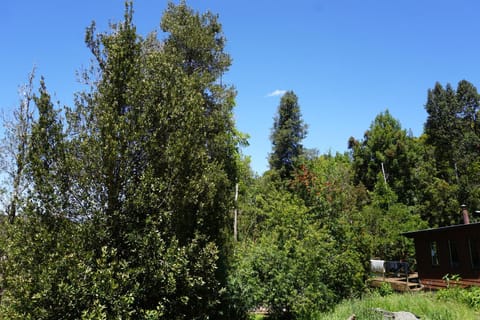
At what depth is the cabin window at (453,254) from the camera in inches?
679

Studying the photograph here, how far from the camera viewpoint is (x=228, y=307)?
1450cm

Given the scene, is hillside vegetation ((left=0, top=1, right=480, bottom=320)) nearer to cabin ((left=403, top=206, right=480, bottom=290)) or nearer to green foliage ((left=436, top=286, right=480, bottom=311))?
green foliage ((left=436, top=286, right=480, bottom=311))

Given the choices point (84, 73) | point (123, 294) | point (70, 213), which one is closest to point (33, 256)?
point (70, 213)

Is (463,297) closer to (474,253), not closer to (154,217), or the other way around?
(474,253)

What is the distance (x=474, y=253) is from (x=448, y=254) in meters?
1.63

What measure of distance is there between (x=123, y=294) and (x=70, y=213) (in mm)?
2236

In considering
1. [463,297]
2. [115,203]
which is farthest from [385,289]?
[115,203]

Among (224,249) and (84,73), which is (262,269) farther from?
(84,73)

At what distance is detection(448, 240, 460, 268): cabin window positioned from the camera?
17.2 meters

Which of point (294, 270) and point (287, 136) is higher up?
point (287, 136)

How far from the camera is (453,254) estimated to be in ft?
57.6

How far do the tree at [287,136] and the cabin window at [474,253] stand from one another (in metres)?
21.8

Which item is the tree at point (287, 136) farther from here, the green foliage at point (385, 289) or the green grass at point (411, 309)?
the green grass at point (411, 309)

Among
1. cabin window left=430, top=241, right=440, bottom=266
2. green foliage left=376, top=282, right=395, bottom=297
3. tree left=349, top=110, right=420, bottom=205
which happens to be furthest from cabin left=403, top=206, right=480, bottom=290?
tree left=349, top=110, right=420, bottom=205
